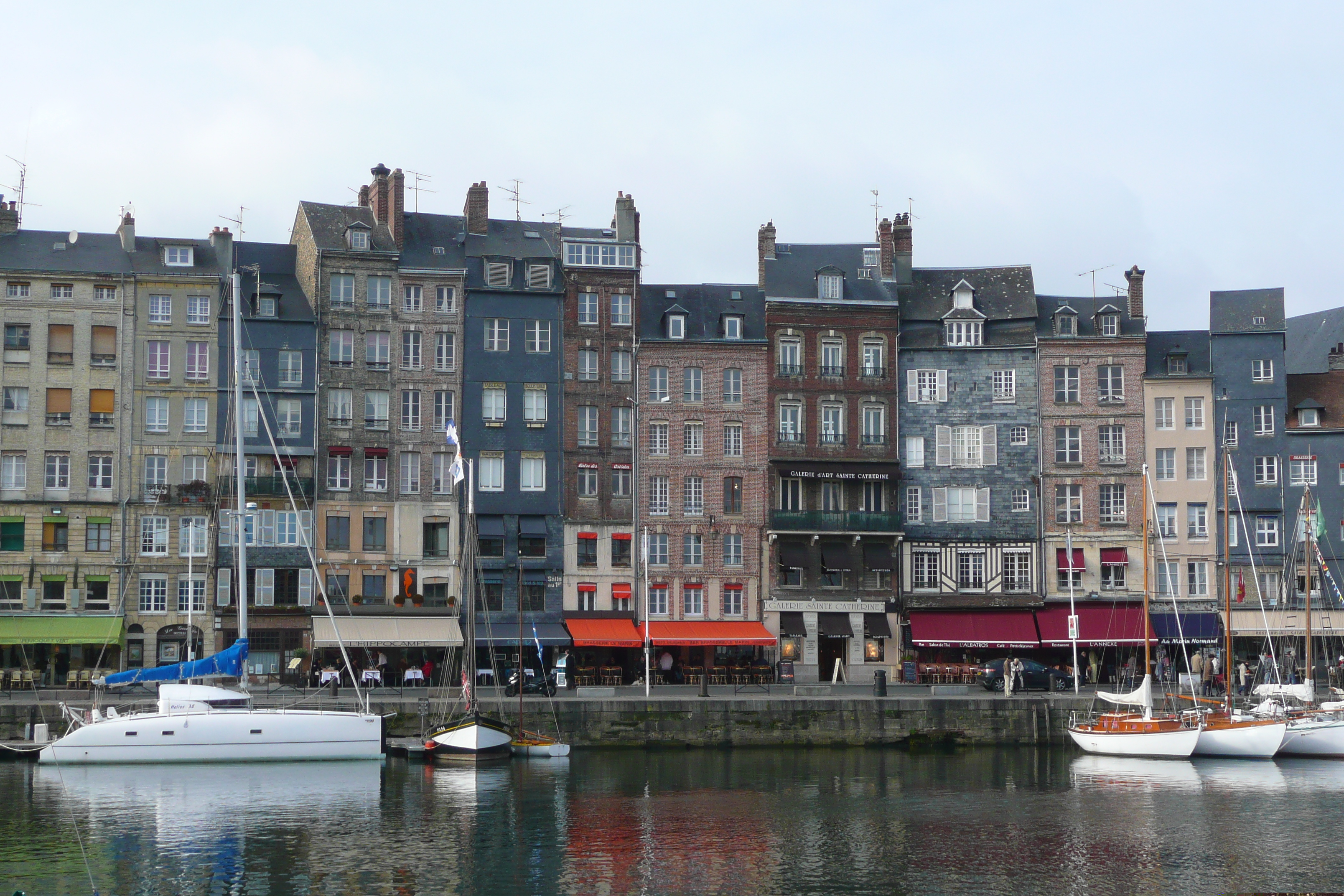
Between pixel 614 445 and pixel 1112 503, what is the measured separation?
21127 mm

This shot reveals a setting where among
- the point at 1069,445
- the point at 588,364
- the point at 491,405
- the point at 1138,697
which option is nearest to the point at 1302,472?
the point at 1069,445

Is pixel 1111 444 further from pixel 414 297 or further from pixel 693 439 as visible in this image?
pixel 414 297

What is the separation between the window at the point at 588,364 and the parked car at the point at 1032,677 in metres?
19.8

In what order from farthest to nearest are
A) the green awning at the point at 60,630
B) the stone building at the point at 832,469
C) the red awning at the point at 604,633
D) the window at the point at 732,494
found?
the window at the point at 732,494
the stone building at the point at 832,469
the red awning at the point at 604,633
the green awning at the point at 60,630

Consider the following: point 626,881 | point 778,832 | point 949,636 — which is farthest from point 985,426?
point 626,881

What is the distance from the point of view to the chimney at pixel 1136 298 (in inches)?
2726

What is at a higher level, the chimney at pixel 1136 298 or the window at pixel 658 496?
the chimney at pixel 1136 298

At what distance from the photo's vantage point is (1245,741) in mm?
52781

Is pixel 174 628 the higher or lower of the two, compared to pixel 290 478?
lower

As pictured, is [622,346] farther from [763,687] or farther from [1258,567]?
[1258,567]

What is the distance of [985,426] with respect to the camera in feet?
225

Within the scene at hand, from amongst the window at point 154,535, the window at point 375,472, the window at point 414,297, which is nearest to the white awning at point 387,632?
the window at point 375,472

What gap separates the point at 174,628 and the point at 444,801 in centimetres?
2343

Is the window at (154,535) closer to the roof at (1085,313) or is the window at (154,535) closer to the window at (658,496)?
the window at (658,496)
